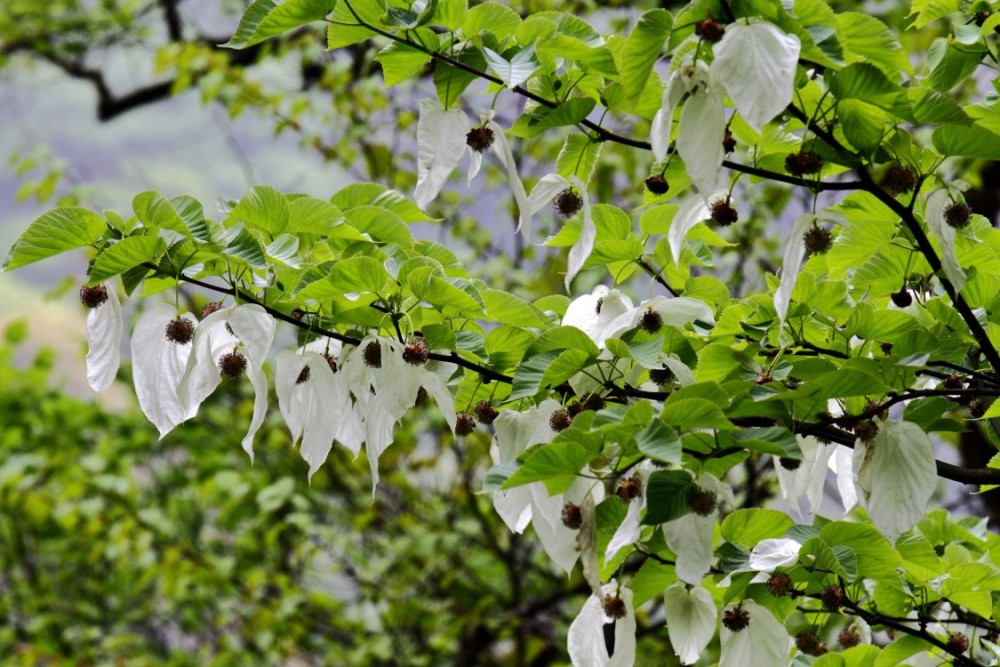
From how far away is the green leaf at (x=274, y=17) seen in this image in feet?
2.58

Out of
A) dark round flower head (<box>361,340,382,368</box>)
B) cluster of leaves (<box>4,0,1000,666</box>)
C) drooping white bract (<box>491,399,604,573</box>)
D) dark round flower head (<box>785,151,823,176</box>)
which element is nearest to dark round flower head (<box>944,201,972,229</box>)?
cluster of leaves (<box>4,0,1000,666</box>)

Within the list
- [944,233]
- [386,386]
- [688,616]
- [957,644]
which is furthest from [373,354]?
[957,644]

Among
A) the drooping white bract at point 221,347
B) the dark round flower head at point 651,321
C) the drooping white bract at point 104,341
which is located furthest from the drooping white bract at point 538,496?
the drooping white bract at point 104,341

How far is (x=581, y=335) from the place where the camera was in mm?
824

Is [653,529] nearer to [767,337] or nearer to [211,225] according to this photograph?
[767,337]

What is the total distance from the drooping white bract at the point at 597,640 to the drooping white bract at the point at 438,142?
356mm

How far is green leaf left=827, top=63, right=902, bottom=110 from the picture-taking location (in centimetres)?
74

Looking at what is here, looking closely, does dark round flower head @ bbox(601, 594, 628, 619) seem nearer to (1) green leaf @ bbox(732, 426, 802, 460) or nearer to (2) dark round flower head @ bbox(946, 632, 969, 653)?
(1) green leaf @ bbox(732, 426, 802, 460)

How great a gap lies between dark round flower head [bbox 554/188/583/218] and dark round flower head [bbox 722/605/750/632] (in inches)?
13.9

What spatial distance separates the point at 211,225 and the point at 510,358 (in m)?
0.28

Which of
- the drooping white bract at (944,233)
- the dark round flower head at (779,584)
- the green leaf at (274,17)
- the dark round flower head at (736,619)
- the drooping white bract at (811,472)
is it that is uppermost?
the green leaf at (274,17)

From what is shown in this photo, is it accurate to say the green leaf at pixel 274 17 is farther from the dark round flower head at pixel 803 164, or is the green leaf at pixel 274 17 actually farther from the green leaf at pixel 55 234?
the dark round flower head at pixel 803 164

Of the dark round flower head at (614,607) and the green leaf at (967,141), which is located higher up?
the green leaf at (967,141)

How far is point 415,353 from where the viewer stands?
865mm
